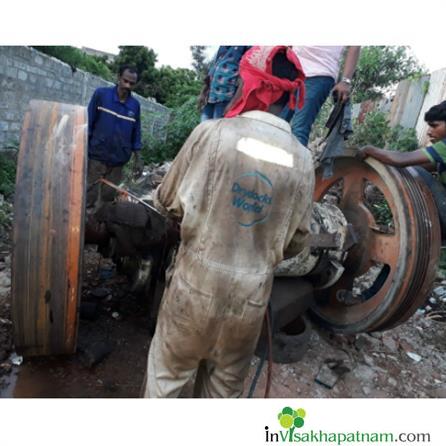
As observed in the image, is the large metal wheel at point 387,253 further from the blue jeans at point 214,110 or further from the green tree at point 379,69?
the green tree at point 379,69

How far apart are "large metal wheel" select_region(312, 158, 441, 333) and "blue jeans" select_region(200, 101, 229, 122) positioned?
1203 mm

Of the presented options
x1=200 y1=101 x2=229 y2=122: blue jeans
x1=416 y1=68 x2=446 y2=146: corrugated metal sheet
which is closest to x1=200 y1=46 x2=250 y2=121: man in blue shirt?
x1=200 y1=101 x2=229 y2=122: blue jeans

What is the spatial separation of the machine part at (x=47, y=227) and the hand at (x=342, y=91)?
6.01 feet

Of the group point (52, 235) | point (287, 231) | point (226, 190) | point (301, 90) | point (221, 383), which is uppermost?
point (301, 90)

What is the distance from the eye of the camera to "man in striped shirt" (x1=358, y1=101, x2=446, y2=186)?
2572 millimetres

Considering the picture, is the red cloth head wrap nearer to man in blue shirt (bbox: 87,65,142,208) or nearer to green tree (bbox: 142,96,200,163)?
man in blue shirt (bbox: 87,65,142,208)

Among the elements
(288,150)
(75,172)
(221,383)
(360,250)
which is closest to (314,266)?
(360,250)

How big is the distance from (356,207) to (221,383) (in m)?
2.07

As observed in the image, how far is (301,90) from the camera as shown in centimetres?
174

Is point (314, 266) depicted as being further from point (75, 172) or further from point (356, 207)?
point (75, 172)

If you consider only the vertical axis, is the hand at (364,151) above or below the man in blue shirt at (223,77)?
below
